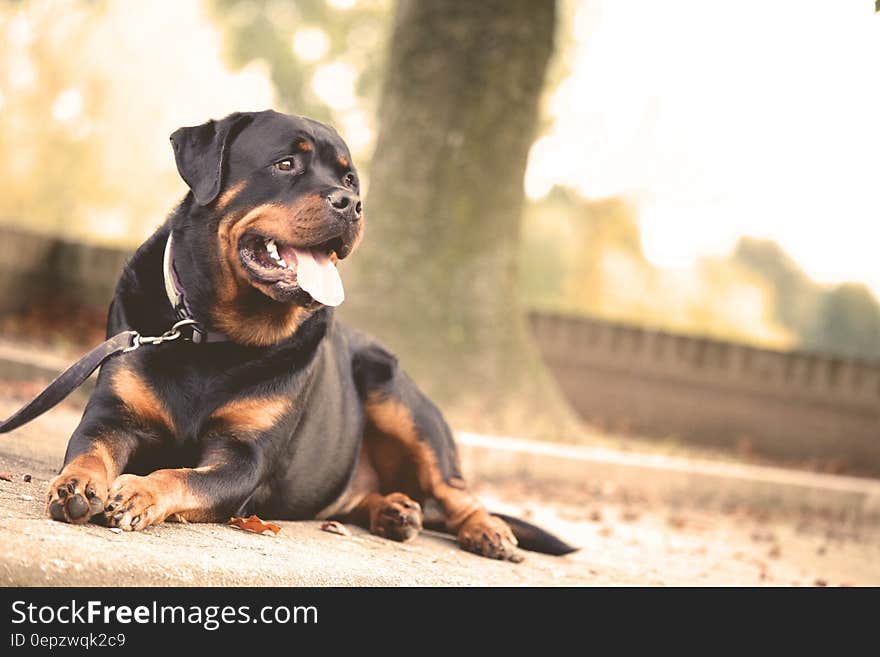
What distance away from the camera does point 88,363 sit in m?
3.69

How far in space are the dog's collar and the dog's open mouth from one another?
0.89 feet

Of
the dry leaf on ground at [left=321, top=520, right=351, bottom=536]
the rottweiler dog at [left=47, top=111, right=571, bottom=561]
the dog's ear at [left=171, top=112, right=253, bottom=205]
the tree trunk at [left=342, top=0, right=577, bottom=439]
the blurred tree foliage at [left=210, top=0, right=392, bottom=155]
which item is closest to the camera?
the rottweiler dog at [left=47, top=111, right=571, bottom=561]

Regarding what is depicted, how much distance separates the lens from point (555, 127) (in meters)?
20.7

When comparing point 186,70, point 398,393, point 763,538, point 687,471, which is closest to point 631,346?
point 687,471

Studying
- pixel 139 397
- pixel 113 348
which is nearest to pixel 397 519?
pixel 139 397

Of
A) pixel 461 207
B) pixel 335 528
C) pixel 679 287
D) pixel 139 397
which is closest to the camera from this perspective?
pixel 139 397

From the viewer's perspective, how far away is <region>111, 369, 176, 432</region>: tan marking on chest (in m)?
3.63

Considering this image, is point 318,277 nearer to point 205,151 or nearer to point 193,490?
point 205,151

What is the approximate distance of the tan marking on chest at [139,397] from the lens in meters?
3.63

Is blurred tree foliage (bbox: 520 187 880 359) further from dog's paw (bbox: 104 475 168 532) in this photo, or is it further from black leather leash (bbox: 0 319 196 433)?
dog's paw (bbox: 104 475 168 532)

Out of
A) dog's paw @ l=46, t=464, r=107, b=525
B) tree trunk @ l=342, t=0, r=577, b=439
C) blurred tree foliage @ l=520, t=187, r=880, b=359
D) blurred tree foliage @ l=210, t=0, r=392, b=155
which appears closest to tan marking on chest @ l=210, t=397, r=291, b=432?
dog's paw @ l=46, t=464, r=107, b=525

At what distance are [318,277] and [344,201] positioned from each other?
0.92 ft

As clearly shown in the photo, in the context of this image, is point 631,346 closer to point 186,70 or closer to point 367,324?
point 367,324

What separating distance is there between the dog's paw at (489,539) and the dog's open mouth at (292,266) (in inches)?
50.4
